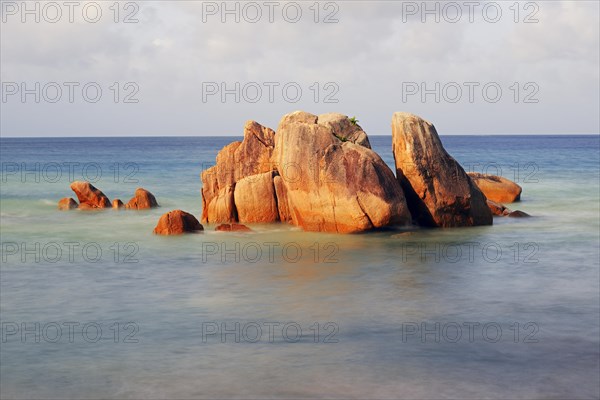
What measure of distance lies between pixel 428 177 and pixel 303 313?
40.5ft

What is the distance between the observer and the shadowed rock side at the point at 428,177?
27656mm

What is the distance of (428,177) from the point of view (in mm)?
27672

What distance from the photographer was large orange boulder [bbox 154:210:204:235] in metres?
27.8

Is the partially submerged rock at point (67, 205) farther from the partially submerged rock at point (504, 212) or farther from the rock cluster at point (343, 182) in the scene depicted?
the partially submerged rock at point (504, 212)

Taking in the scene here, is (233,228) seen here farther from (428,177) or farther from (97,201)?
(97,201)

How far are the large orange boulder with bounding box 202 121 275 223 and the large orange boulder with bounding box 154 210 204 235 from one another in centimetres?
229

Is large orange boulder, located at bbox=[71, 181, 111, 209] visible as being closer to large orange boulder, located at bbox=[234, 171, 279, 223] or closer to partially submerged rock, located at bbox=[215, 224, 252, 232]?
large orange boulder, located at bbox=[234, 171, 279, 223]

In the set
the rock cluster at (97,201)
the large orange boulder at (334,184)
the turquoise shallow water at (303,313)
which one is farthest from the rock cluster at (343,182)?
the rock cluster at (97,201)

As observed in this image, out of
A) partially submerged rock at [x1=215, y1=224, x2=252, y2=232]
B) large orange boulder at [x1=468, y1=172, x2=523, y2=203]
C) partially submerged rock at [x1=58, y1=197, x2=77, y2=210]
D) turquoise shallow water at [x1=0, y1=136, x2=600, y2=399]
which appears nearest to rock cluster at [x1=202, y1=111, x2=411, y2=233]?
turquoise shallow water at [x1=0, y1=136, x2=600, y2=399]

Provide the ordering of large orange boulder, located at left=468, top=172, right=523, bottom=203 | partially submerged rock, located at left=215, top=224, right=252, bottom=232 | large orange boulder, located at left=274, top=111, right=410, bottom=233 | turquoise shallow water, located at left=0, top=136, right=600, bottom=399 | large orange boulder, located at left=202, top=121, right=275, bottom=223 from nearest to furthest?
turquoise shallow water, located at left=0, top=136, right=600, bottom=399 → large orange boulder, located at left=274, top=111, right=410, bottom=233 → partially submerged rock, located at left=215, top=224, right=252, bottom=232 → large orange boulder, located at left=202, top=121, right=275, bottom=223 → large orange boulder, located at left=468, top=172, right=523, bottom=203

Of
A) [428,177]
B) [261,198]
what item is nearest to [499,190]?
[428,177]

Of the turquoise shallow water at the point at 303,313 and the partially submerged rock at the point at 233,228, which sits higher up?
the partially submerged rock at the point at 233,228

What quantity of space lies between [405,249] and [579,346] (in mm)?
10217

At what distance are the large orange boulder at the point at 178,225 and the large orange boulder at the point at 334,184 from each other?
3.62 metres
